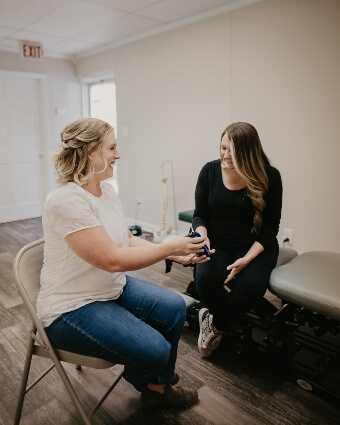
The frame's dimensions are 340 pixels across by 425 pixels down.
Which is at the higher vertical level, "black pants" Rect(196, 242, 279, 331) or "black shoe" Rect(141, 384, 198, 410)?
"black pants" Rect(196, 242, 279, 331)

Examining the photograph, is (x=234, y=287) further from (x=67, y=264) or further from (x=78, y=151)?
(x=78, y=151)

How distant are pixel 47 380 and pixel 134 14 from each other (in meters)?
3.23

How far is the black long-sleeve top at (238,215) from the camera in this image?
196 centimetres

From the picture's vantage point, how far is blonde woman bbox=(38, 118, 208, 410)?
4.00 feet

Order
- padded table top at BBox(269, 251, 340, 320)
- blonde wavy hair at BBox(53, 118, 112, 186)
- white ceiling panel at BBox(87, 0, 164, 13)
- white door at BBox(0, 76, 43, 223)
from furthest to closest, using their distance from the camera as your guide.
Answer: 1. white door at BBox(0, 76, 43, 223)
2. white ceiling panel at BBox(87, 0, 164, 13)
3. padded table top at BBox(269, 251, 340, 320)
4. blonde wavy hair at BBox(53, 118, 112, 186)

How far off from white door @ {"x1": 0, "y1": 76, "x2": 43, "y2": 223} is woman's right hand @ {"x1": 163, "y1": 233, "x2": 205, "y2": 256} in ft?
14.6

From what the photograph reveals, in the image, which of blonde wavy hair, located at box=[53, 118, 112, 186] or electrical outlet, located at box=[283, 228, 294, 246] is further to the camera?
electrical outlet, located at box=[283, 228, 294, 246]

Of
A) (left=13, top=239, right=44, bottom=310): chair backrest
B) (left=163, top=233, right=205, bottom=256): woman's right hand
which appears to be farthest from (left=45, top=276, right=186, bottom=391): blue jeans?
(left=163, top=233, right=205, bottom=256): woman's right hand

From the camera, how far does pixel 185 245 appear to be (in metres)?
1.40

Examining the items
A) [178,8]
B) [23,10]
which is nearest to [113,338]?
→ [178,8]

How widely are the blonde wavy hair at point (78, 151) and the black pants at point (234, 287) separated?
0.83 meters

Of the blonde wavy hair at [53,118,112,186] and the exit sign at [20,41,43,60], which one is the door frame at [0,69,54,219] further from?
the blonde wavy hair at [53,118,112,186]

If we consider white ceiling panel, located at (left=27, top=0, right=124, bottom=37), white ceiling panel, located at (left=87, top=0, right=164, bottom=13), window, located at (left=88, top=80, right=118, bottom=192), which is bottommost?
window, located at (left=88, top=80, right=118, bottom=192)

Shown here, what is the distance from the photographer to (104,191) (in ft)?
5.15
